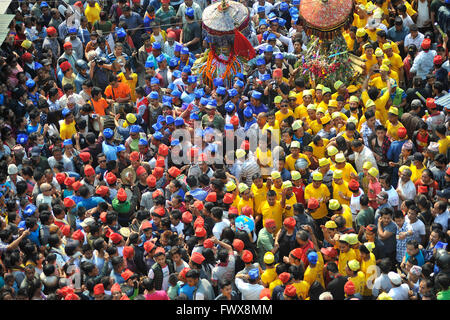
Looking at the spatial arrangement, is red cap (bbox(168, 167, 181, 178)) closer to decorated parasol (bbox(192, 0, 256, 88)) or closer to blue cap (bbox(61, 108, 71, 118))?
blue cap (bbox(61, 108, 71, 118))

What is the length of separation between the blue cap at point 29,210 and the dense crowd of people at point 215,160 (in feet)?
0.13

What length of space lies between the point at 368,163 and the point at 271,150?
164 cm

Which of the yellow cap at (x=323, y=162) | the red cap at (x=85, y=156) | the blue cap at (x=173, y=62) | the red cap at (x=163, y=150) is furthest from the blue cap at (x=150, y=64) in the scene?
the yellow cap at (x=323, y=162)

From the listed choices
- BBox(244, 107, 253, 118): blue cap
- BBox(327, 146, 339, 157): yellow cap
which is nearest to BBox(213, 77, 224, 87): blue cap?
BBox(244, 107, 253, 118): blue cap

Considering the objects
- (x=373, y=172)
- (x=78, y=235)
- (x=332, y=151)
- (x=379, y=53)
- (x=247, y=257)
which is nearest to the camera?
(x=247, y=257)

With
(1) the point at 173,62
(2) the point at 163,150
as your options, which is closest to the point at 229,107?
(2) the point at 163,150

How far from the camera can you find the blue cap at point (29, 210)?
1327 centimetres

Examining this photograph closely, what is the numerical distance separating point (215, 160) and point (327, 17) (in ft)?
12.0

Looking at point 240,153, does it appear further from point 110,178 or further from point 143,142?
point 110,178

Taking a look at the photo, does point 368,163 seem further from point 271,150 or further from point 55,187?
point 55,187

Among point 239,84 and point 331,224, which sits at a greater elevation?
point 331,224

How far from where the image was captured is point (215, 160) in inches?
550

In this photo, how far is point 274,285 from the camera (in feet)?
38.4

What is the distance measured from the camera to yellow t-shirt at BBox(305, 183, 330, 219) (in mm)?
13203
